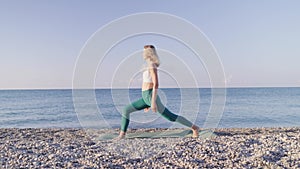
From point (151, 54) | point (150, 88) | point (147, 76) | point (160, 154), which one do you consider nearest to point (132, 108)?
point (150, 88)

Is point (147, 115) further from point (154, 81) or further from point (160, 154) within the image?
point (160, 154)

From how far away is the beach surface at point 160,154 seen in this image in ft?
11.9

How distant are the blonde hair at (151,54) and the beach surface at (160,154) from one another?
1.61 m

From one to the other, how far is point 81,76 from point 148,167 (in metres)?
2.24

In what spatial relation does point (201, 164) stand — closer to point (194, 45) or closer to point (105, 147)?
point (105, 147)

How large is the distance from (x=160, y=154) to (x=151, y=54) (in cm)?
183

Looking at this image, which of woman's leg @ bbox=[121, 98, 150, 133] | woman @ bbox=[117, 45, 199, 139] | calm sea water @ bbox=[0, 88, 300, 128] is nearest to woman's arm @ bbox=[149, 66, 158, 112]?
woman @ bbox=[117, 45, 199, 139]

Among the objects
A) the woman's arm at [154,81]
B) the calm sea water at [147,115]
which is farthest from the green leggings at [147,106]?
the calm sea water at [147,115]

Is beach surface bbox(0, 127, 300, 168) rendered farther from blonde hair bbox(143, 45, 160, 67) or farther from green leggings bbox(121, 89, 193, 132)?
blonde hair bbox(143, 45, 160, 67)

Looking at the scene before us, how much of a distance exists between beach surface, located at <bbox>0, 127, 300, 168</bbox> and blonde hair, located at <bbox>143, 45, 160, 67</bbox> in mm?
1608

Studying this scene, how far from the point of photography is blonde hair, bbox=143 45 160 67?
473 cm

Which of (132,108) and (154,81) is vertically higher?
(154,81)

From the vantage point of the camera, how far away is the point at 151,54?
4719mm

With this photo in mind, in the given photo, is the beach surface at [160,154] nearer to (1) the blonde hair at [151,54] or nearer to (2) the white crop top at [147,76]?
(2) the white crop top at [147,76]
